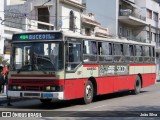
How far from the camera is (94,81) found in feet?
58.4

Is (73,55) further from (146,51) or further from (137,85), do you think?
(146,51)

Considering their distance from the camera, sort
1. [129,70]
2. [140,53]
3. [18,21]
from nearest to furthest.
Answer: [129,70] → [140,53] → [18,21]

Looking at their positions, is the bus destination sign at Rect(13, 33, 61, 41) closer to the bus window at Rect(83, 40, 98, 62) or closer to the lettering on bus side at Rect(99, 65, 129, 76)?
the bus window at Rect(83, 40, 98, 62)

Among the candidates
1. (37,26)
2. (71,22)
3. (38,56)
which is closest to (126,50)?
(38,56)

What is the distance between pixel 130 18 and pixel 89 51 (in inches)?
1457

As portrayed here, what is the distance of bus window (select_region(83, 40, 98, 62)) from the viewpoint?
16.9m

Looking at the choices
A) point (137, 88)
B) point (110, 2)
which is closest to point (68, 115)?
point (137, 88)

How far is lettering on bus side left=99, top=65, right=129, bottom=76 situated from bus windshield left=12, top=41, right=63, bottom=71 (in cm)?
346

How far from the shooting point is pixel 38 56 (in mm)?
15391

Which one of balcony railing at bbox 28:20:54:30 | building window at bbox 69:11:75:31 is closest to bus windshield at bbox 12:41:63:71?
balcony railing at bbox 28:20:54:30

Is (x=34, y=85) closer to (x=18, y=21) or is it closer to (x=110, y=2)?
(x=18, y=21)

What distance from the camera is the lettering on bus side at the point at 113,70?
18.4 m

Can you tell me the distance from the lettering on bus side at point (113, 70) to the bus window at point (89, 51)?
81 centimetres

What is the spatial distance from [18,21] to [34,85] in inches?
717
